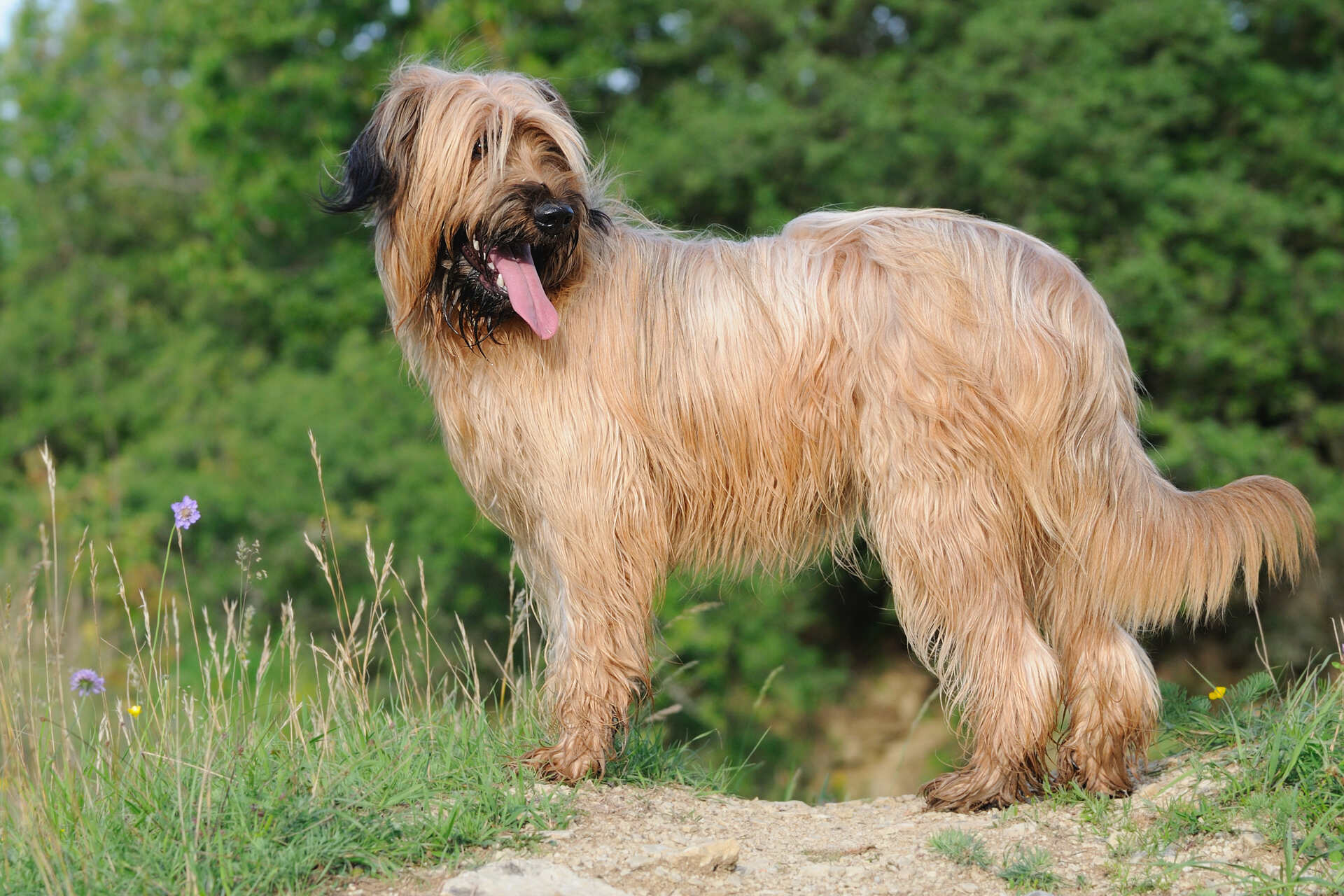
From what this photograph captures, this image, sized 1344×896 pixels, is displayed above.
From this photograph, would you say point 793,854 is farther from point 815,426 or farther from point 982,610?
point 815,426

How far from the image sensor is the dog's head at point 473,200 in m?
4.00

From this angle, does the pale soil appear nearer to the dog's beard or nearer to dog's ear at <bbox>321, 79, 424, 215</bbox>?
the dog's beard

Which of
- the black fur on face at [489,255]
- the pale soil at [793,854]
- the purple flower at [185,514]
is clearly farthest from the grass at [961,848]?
the purple flower at [185,514]

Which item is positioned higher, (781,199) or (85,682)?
(781,199)

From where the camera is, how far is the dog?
13.0 ft

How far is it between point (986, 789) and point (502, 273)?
7.70ft

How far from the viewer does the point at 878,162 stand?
1203 centimetres

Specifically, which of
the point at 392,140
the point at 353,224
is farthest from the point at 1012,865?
the point at 353,224

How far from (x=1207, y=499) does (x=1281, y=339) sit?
9347mm

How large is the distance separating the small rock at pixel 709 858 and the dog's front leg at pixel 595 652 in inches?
26.1

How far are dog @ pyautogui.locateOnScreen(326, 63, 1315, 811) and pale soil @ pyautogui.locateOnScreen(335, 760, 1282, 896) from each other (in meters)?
0.17

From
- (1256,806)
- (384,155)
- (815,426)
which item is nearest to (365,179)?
(384,155)

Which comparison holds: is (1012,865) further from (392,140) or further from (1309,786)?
(392,140)

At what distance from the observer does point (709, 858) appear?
11.5 ft
